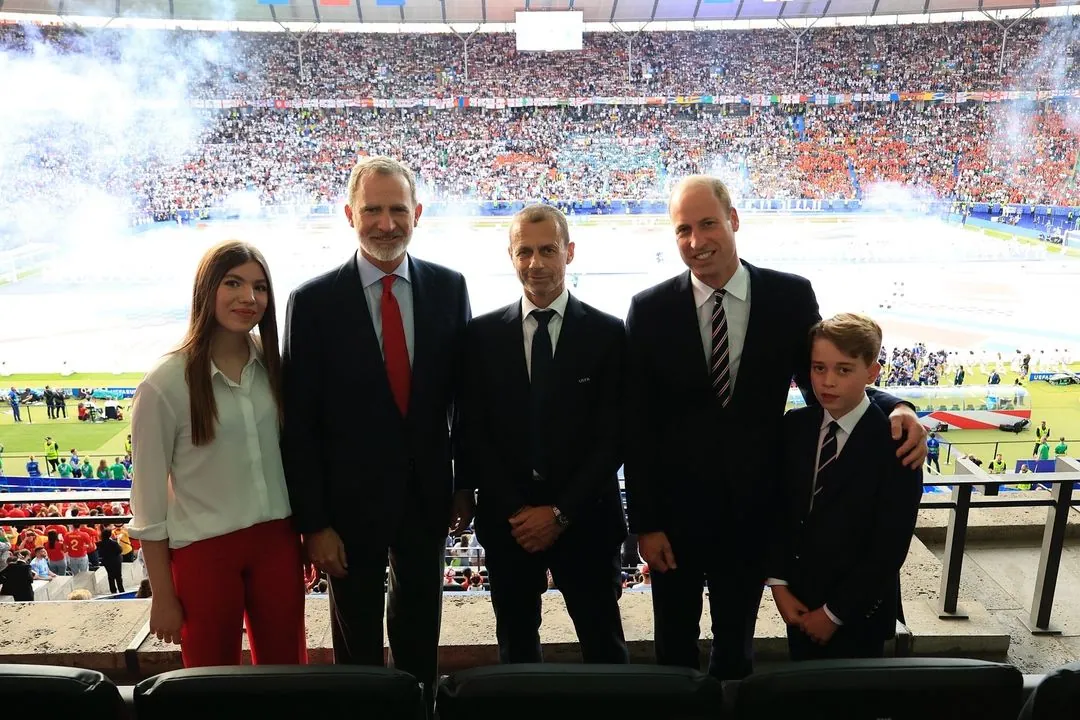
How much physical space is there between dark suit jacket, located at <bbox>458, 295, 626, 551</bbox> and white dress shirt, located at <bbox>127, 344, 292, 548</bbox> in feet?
1.38

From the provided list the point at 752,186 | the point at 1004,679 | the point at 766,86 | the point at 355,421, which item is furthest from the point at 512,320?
the point at 766,86

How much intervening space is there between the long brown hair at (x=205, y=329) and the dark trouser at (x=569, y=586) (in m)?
0.62

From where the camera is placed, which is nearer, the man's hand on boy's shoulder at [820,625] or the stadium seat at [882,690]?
the stadium seat at [882,690]

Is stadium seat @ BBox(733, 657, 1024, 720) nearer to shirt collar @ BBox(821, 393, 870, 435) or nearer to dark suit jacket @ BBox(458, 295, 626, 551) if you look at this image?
shirt collar @ BBox(821, 393, 870, 435)

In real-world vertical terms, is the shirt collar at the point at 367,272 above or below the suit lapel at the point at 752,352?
above

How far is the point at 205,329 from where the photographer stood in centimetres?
137

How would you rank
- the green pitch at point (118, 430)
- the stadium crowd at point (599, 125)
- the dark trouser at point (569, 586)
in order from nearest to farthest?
the dark trouser at point (569, 586)
the green pitch at point (118, 430)
the stadium crowd at point (599, 125)

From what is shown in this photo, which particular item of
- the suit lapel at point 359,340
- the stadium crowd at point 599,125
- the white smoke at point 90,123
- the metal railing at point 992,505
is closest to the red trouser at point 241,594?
the suit lapel at point 359,340

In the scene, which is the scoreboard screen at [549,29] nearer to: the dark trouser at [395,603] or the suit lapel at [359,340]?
the suit lapel at [359,340]

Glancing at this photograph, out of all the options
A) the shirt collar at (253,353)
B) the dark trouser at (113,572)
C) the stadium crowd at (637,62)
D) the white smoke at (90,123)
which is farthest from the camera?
the stadium crowd at (637,62)

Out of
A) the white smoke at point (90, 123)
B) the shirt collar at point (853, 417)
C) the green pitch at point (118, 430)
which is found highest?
the white smoke at point (90, 123)

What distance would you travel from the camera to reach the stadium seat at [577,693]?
2.66 ft

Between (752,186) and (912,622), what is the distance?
52.7 feet

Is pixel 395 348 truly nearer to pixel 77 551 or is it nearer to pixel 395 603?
pixel 395 603
